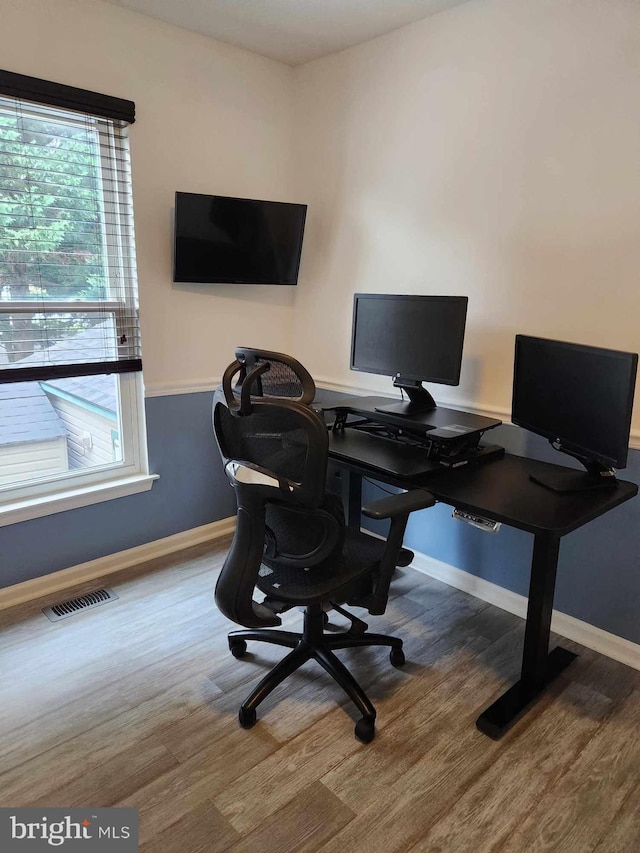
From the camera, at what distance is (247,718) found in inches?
72.7

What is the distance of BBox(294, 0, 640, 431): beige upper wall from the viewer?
2.04 meters

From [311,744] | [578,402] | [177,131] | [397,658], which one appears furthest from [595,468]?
[177,131]

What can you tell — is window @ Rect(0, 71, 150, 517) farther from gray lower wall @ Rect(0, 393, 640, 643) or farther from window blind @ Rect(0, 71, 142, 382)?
gray lower wall @ Rect(0, 393, 640, 643)

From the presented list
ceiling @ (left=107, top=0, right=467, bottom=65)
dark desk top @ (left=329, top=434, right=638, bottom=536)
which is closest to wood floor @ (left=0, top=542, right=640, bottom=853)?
dark desk top @ (left=329, top=434, right=638, bottom=536)

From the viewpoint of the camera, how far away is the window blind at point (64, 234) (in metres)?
2.32

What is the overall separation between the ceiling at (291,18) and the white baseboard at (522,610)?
2468 millimetres

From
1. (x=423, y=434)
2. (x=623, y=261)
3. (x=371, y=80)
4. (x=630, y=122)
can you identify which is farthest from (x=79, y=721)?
(x=371, y=80)

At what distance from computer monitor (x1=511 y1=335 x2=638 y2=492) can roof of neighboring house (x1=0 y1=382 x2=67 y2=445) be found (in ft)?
6.62

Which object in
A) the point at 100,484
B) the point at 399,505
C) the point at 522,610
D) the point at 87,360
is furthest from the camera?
the point at 100,484

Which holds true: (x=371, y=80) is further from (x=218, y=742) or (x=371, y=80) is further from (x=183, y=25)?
(x=218, y=742)

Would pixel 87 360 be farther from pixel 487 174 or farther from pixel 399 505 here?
pixel 487 174

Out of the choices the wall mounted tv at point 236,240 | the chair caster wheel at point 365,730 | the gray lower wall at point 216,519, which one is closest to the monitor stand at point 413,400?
the gray lower wall at point 216,519

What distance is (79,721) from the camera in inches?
73.8

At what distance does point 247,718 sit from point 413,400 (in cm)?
142
